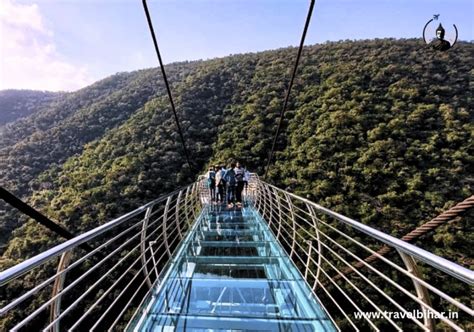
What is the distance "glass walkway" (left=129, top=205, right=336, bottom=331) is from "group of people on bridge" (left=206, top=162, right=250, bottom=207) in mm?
3335

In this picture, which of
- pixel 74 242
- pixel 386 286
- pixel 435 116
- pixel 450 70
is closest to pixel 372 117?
pixel 435 116

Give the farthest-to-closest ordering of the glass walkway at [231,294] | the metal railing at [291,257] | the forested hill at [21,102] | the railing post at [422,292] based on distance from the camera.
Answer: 1. the forested hill at [21,102]
2. the glass walkway at [231,294]
3. the metal railing at [291,257]
4. the railing post at [422,292]

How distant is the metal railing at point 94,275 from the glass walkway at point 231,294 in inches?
7.1

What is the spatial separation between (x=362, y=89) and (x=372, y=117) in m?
5.50

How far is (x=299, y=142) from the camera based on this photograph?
27.0m

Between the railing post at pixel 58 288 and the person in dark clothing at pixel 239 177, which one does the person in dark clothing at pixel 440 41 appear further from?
the railing post at pixel 58 288

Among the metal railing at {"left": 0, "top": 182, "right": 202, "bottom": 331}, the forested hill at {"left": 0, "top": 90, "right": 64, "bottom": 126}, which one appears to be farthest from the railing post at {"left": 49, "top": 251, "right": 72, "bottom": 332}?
the forested hill at {"left": 0, "top": 90, "right": 64, "bottom": 126}

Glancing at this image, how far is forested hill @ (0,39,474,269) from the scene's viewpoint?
63.3 ft

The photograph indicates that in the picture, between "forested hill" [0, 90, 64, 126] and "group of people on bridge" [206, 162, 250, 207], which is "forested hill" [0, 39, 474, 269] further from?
"forested hill" [0, 90, 64, 126]

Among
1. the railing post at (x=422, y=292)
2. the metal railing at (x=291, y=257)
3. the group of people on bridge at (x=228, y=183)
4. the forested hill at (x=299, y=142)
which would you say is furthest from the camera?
the forested hill at (x=299, y=142)

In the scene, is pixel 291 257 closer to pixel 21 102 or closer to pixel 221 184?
A: pixel 221 184

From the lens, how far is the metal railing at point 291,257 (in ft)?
4.56

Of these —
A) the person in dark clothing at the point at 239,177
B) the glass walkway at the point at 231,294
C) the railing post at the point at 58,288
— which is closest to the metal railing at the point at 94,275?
the railing post at the point at 58,288

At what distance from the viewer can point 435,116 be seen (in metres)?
25.9
